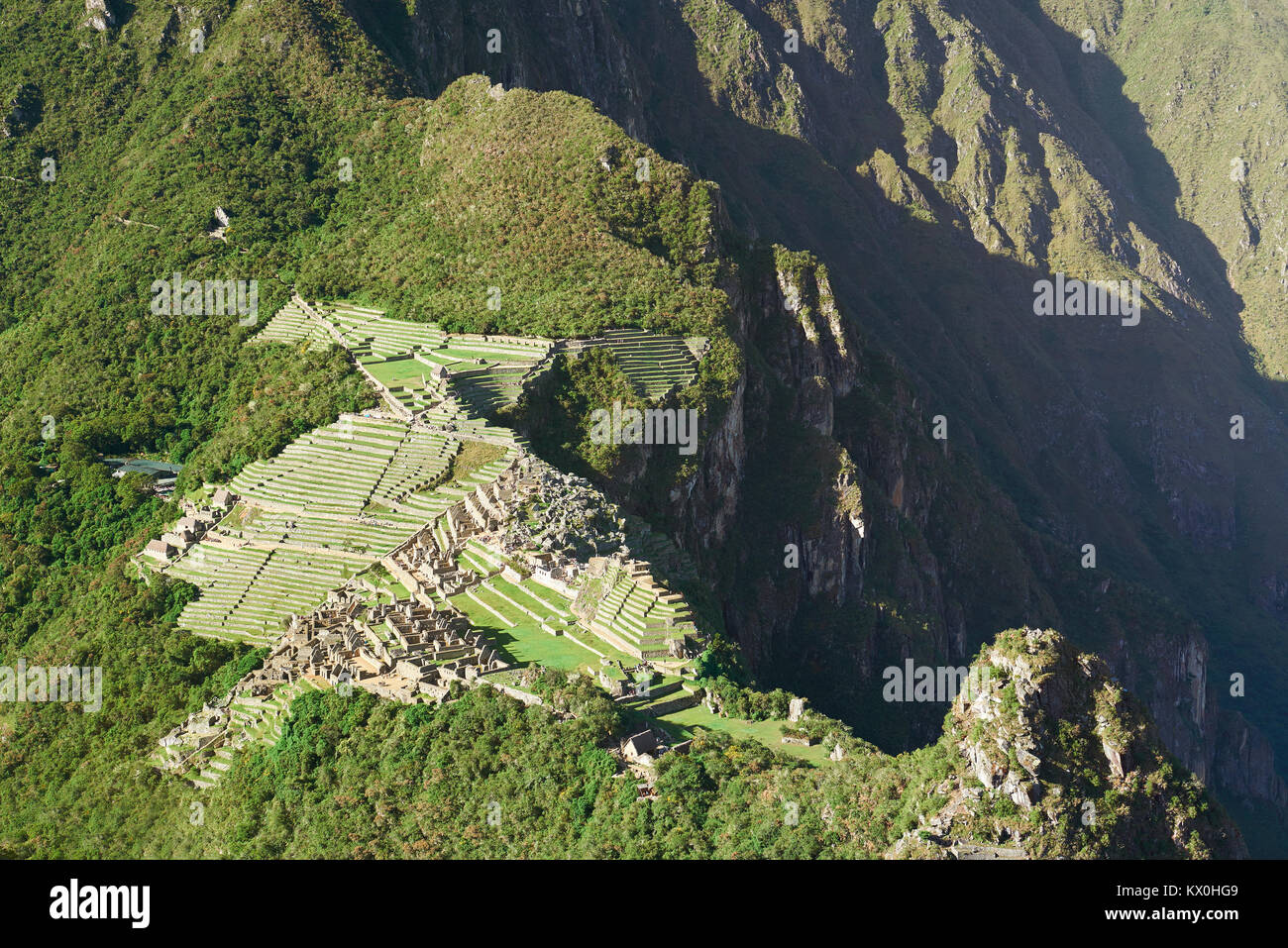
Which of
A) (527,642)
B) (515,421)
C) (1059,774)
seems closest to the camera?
(1059,774)

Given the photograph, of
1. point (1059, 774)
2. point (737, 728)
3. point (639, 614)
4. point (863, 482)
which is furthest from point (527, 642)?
point (863, 482)

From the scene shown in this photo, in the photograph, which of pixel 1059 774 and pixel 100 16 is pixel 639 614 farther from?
pixel 100 16

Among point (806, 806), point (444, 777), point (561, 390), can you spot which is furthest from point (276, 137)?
point (806, 806)

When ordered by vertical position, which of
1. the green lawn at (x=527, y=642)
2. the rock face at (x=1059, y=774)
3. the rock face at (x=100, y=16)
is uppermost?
the rock face at (x=100, y=16)

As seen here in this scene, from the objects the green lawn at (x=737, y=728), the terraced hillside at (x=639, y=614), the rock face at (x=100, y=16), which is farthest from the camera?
the rock face at (x=100, y=16)

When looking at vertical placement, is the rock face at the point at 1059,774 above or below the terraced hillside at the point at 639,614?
below

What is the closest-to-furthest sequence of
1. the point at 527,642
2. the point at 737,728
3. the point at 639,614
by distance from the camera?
the point at 737,728, the point at 527,642, the point at 639,614

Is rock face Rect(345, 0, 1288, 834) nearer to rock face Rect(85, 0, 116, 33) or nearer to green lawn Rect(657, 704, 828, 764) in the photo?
rock face Rect(85, 0, 116, 33)

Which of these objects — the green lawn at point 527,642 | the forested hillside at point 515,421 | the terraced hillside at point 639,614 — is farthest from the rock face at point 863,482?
the green lawn at point 527,642

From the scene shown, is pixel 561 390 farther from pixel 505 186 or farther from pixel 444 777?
pixel 444 777

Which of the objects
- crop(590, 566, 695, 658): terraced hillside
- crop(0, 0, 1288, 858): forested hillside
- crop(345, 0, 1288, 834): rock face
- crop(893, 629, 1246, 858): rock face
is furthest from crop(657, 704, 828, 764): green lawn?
crop(345, 0, 1288, 834): rock face

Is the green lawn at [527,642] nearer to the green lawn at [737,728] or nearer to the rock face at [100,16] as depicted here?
the green lawn at [737,728]

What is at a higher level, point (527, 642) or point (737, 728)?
point (527, 642)
